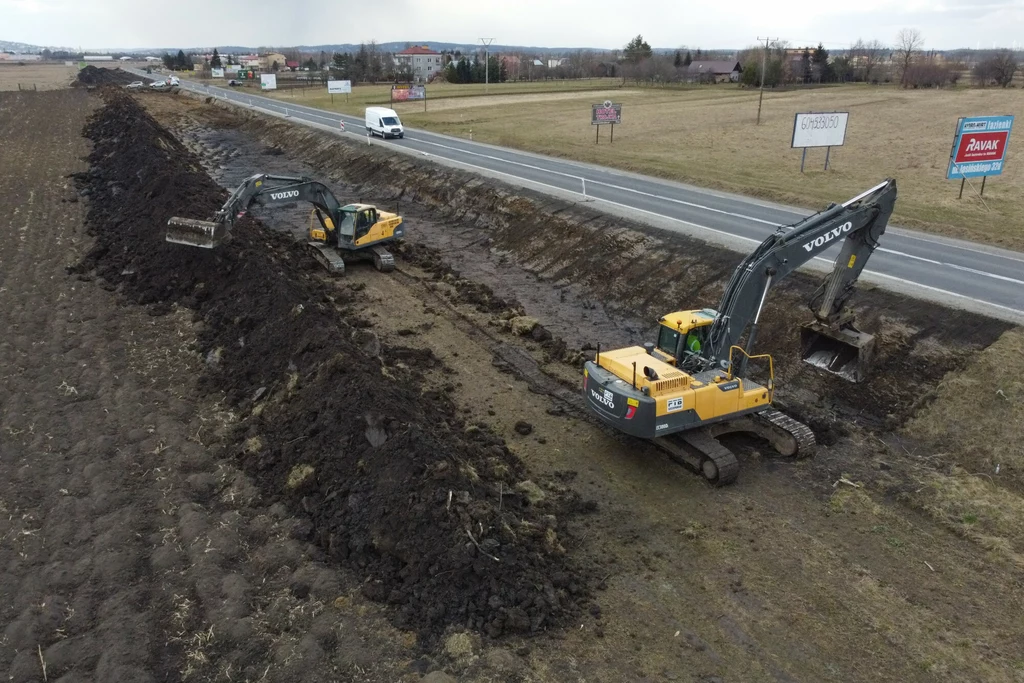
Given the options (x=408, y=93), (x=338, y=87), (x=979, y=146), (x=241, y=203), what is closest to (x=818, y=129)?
(x=979, y=146)

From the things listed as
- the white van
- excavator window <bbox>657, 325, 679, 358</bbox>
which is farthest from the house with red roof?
excavator window <bbox>657, 325, 679, 358</bbox>

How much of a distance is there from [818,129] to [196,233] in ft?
105

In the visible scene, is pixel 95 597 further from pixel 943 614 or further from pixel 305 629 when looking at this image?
pixel 943 614

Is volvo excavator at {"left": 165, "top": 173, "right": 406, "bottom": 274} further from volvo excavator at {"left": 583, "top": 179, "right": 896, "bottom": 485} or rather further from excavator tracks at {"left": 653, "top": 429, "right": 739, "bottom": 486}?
excavator tracks at {"left": 653, "top": 429, "right": 739, "bottom": 486}

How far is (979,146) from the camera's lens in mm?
27875

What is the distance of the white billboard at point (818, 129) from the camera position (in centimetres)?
3619

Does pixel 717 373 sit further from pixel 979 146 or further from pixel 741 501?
pixel 979 146

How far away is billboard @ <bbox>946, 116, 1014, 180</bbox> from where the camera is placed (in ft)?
90.3

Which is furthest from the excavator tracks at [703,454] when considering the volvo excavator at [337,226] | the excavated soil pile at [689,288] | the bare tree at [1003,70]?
the bare tree at [1003,70]

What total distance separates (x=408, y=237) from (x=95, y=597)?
2091 centimetres

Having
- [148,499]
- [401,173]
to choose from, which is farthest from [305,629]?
[401,173]

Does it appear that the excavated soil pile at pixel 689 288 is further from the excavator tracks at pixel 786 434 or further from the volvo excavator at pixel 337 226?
the volvo excavator at pixel 337 226

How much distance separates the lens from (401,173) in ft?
121

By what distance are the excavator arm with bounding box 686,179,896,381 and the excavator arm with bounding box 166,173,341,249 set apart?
13.0 m
